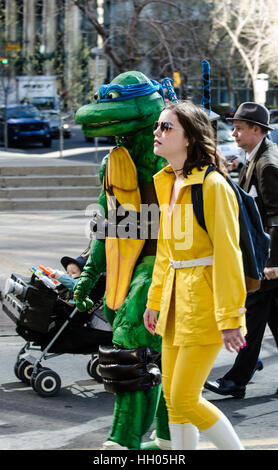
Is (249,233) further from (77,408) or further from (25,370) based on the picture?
(25,370)

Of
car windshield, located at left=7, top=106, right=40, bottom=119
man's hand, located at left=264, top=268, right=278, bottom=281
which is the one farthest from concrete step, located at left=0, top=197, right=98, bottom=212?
car windshield, located at left=7, top=106, right=40, bottom=119

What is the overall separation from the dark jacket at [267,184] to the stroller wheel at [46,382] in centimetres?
153

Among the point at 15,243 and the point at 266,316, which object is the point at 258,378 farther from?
the point at 15,243

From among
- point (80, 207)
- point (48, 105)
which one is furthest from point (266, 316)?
point (48, 105)

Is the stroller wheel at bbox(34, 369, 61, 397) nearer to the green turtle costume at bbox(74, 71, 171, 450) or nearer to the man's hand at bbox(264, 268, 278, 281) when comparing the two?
the green turtle costume at bbox(74, 71, 171, 450)

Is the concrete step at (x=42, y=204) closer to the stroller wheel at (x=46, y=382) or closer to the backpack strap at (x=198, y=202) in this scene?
the stroller wheel at (x=46, y=382)

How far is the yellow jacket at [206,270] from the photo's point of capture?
11.7 ft

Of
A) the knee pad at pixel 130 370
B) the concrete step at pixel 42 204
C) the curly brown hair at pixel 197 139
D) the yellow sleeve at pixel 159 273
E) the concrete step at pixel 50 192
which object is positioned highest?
the curly brown hair at pixel 197 139

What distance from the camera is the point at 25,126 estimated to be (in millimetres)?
34344

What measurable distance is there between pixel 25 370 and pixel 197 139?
2.74 metres

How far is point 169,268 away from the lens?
12.7ft

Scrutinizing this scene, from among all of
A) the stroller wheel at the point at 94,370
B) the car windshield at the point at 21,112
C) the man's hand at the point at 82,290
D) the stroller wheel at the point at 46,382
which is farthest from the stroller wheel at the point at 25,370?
the car windshield at the point at 21,112

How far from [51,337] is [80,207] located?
10.7m

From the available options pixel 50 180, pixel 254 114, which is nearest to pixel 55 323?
pixel 254 114
